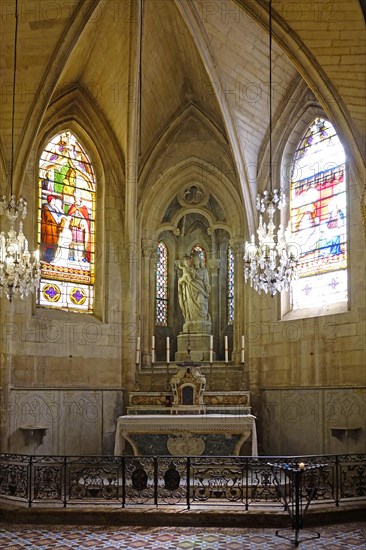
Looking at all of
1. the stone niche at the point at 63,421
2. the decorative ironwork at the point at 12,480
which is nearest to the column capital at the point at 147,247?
the stone niche at the point at 63,421

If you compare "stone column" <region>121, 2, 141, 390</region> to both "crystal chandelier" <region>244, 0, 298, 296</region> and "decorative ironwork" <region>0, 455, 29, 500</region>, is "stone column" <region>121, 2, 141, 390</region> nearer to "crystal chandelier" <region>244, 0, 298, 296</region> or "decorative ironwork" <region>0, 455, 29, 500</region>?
"decorative ironwork" <region>0, 455, 29, 500</region>

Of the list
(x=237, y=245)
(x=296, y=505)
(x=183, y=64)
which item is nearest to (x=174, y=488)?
(x=296, y=505)

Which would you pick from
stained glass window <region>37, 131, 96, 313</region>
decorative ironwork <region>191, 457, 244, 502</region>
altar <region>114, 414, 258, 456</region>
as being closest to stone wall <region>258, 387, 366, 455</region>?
altar <region>114, 414, 258, 456</region>

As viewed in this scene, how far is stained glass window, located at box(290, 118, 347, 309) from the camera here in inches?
574

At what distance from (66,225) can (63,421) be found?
3978 millimetres

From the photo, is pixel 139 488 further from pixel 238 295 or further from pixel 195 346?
pixel 238 295

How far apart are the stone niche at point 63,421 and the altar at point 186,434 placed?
171 centimetres

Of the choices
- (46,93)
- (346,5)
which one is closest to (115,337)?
(46,93)

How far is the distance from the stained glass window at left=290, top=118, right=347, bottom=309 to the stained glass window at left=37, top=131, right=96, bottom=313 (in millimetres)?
4251

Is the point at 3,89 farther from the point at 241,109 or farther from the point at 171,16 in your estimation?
the point at 241,109

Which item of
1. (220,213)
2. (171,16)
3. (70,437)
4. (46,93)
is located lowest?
(70,437)

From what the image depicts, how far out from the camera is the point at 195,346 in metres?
16.3

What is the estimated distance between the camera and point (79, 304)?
16062 mm

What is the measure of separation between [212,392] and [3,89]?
6.73 metres
